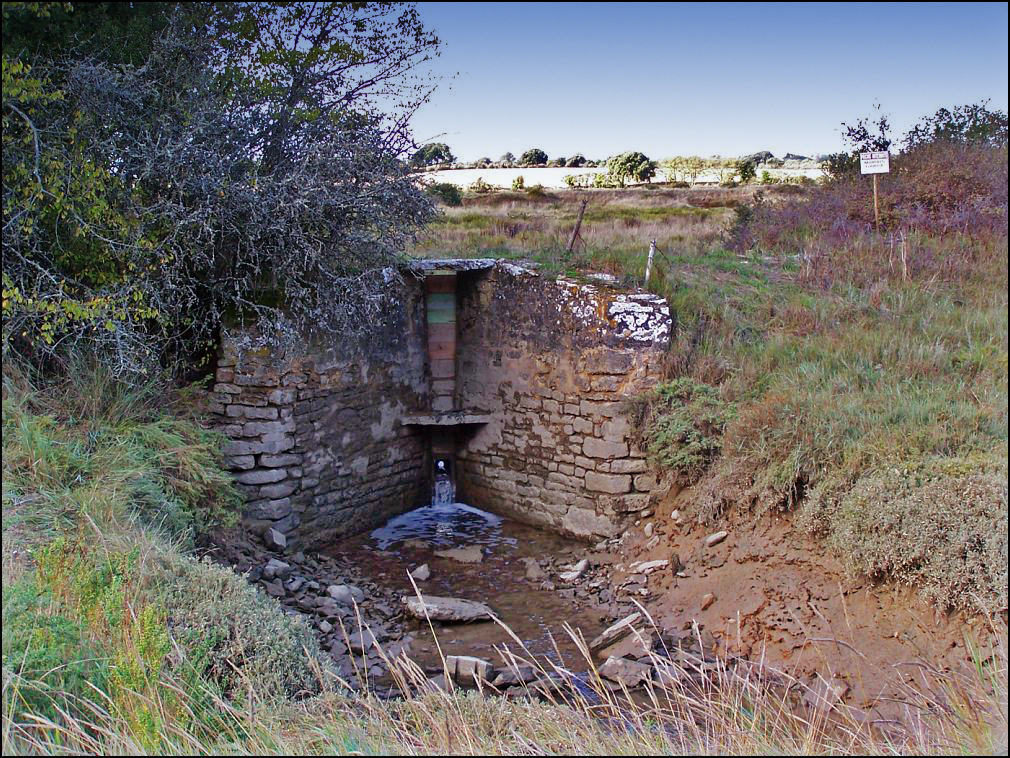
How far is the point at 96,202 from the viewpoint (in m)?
6.38

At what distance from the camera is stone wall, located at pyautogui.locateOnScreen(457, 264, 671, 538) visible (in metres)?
8.12

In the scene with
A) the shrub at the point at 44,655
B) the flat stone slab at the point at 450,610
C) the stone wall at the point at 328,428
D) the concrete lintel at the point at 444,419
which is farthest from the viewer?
the concrete lintel at the point at 444,419

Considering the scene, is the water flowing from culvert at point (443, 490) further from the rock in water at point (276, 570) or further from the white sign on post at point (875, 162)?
the white sign on post at point (875, 162)

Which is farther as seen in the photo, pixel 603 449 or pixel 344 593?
pixel 603 449

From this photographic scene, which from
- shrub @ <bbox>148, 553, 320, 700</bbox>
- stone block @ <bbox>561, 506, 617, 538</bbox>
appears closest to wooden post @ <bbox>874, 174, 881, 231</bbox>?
stone block @ <bbox>561, 506, 617, 538</bbox>

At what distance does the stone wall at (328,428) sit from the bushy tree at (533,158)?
10984 mm

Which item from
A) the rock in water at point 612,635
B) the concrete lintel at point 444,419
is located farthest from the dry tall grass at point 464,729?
the concrete lintel at point 444,419

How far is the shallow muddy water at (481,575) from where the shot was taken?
649cm

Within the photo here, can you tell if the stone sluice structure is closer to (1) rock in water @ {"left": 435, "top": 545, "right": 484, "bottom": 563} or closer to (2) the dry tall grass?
(1) rock in water @ {"left": 435, "top": 545, "right": 484, "bottom": 563}

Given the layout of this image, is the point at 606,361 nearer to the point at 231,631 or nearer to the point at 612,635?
the point at 612,635

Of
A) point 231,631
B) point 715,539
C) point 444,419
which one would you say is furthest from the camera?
point 444,419

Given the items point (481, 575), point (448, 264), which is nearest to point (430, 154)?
point (448, 264)

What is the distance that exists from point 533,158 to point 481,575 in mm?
13804

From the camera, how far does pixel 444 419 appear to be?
9.18 metres
